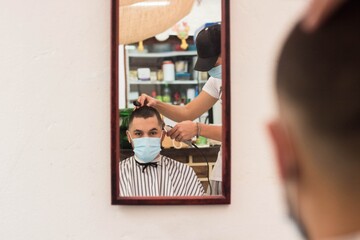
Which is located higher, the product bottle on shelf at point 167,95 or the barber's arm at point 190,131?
the product bottle on shelf at point 167,95

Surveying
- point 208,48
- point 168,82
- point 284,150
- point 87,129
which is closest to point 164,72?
point 168,82

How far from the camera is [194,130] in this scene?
3.45 ft

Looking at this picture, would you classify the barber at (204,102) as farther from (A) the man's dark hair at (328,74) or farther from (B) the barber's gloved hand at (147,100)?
(A) the man's dark hair at (328,74)

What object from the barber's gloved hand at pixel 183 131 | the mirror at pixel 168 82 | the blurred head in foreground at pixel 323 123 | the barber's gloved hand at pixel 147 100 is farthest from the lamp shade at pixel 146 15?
the blurred head in foreground at pixel 323 123

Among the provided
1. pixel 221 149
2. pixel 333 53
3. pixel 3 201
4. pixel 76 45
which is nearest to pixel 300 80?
pixel 333 53

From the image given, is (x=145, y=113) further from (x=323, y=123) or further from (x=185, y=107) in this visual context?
(x=323, y=123)

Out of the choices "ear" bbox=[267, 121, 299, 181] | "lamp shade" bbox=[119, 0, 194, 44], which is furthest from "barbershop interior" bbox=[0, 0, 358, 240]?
"ear" bbox=[267, 121, 299, 181]

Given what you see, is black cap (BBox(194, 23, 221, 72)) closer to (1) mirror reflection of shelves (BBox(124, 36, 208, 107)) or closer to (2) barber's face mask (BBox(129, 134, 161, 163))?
(1) mirror reflection of shelves (BBox(124, 36, 208, 107))

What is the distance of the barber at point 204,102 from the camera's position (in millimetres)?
1039

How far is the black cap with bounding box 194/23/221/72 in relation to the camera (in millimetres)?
1038

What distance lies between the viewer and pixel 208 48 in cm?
104

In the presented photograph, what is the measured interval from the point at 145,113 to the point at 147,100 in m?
0.03

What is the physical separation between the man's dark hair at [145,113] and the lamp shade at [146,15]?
17 centimetres

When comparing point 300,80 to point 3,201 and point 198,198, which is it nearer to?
point 198,198
